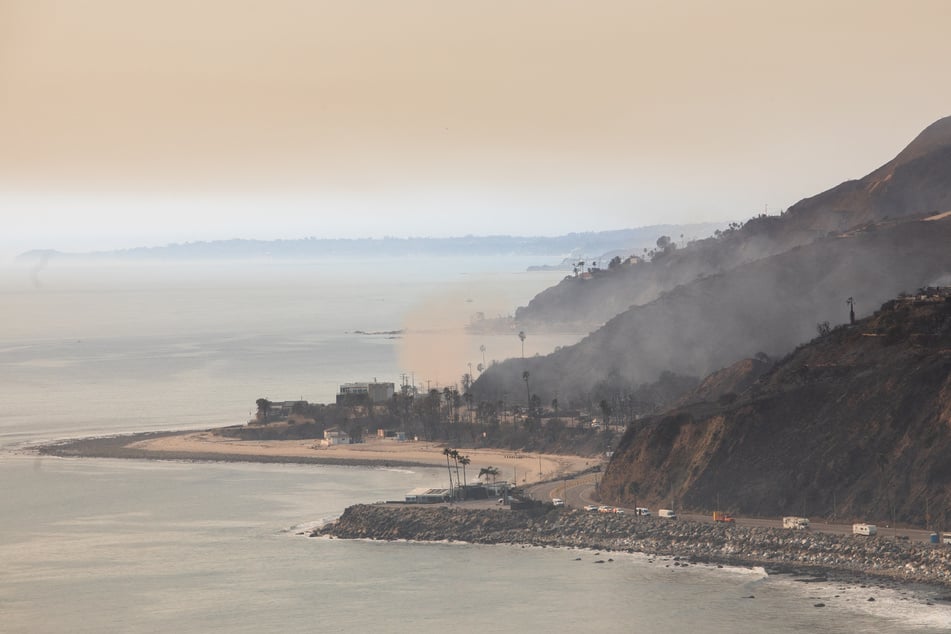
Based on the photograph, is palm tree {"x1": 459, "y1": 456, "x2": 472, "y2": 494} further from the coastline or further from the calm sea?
the coastline

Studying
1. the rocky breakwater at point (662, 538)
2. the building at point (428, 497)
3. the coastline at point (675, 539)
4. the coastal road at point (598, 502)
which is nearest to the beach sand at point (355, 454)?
the coastal road at point (598, 502)

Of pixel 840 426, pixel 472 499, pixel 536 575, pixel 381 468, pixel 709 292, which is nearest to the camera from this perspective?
pixel 536 575

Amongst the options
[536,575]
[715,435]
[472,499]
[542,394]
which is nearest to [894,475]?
[715,435]

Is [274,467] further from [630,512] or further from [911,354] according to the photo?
[911,354]

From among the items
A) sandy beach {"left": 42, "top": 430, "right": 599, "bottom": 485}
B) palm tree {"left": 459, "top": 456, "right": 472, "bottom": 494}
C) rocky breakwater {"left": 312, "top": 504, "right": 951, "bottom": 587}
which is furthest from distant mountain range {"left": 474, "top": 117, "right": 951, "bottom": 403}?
rocky breakwater {"left": 312, "top": 504, "right": 951, "bottom": 587}

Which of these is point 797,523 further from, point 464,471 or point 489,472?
point 464,471
